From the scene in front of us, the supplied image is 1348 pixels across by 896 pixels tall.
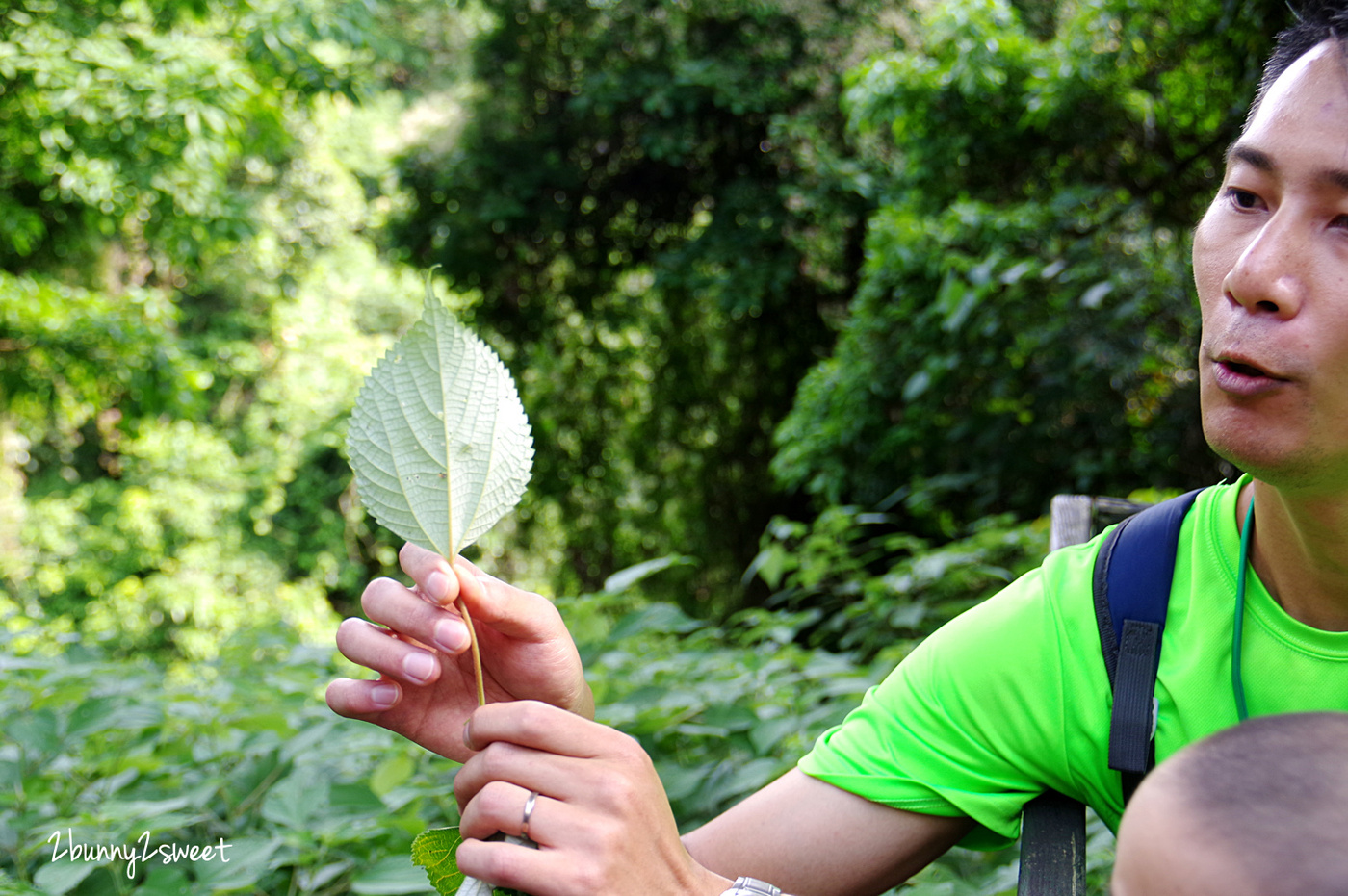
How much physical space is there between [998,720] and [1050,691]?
0.05 meters

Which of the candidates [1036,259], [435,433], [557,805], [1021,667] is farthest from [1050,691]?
[1036,259]

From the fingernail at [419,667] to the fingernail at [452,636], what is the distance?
0.06 metres

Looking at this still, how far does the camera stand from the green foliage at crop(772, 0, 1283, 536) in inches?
138

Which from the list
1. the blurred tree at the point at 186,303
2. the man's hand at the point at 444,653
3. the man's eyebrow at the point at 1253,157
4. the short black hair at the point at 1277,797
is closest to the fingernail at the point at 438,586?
the man's hand at the point at 444,653

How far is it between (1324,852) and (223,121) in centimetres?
592

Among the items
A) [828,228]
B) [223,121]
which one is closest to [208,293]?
[223,121]

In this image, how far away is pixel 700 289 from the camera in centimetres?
692

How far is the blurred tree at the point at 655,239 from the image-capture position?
21.9ft

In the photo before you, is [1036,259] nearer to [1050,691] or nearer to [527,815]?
[1050,691]

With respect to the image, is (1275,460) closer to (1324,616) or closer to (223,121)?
(1324,616)

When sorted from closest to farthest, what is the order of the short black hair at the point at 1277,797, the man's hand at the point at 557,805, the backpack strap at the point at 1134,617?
the short black hair at the point at 1277,797
the man's hand at the point at 557,805
the backpack strap at the point at 1134,617

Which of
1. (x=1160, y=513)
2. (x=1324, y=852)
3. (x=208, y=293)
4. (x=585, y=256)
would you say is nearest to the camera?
(x=1324, y=852)

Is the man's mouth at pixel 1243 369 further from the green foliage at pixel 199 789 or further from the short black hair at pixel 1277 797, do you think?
the green foliage at pixel 199 789

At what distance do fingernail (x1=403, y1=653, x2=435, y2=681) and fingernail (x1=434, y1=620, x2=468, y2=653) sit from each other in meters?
0.06
